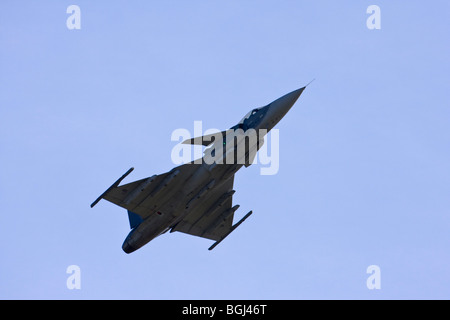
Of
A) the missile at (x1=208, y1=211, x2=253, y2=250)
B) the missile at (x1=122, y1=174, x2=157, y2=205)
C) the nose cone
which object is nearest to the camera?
the nose cone

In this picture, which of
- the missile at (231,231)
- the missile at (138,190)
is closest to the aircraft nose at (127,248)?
the missile at (138,190)

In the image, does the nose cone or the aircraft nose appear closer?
the nose cone

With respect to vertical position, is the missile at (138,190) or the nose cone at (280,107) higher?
the nose cone at (280,107)

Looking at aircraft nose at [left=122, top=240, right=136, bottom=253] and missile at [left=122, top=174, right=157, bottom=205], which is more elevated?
missile at [left=122, top=174, right=157, bottom=205]

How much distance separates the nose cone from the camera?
36281 mm

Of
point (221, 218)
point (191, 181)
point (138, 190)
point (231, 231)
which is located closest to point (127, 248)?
point (138, 190)

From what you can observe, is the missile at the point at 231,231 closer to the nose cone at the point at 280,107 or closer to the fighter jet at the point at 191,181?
the fighter jet at the point at 191,181

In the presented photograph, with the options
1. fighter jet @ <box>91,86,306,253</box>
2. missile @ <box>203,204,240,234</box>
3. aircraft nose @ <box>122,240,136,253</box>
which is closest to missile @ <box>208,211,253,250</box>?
missile @ <box>203,204,240,234</box>

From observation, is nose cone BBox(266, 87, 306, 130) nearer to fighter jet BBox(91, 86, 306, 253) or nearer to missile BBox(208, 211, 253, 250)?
fighter jet BBox(91, 86, 306, 253)

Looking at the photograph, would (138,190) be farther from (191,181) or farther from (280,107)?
(280,107)

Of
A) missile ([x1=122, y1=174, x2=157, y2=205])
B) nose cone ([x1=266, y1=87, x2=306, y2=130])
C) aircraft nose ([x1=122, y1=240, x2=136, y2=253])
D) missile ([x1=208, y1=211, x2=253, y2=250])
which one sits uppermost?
nose cone ([x1=266, y1=87, x2=306, y2=130])

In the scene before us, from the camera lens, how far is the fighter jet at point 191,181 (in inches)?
1438
